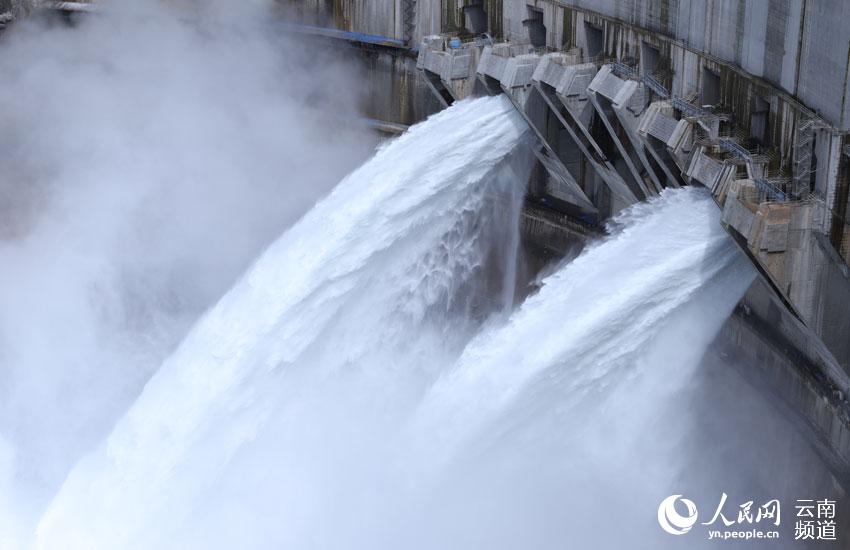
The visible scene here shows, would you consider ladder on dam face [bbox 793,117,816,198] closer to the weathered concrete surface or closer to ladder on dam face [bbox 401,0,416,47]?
the weathered concrete surface

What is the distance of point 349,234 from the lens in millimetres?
31562

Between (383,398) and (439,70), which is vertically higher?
(439,70)

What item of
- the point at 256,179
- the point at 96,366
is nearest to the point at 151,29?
the point at 256,179

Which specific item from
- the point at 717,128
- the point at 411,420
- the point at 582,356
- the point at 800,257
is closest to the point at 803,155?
Answer: the point at 800,257

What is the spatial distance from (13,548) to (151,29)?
2352 cm

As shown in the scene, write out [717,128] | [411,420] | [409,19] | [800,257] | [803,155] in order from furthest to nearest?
[409,19], [411,420], [717,128], [803,155], [800,257]

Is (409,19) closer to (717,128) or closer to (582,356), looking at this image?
(717,128)

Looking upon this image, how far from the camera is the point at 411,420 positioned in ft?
95.3

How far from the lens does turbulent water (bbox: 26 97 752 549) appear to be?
27266mm

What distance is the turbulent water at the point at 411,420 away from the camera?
89.5 ft

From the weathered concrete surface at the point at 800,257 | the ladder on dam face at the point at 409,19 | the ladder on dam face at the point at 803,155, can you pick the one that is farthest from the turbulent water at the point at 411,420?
the ladder on dam face at the point at 409,19

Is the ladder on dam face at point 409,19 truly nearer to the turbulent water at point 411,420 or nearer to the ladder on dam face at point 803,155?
the turbulent water at point 411,420

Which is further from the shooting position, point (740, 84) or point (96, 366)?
point (96, 366)

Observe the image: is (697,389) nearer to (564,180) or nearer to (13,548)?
(564,180)
